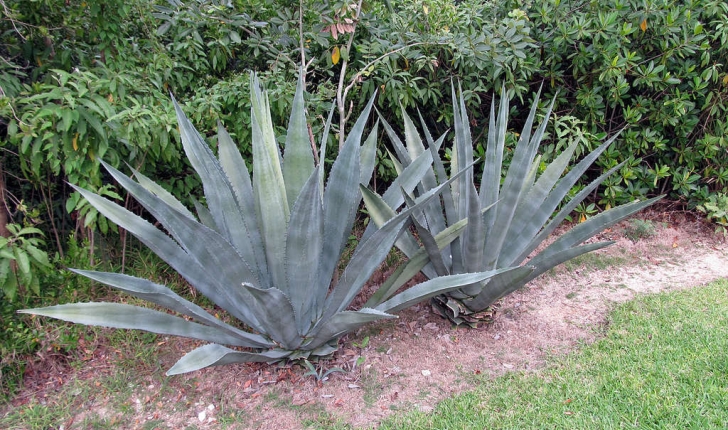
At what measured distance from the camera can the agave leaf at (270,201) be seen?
2094mm

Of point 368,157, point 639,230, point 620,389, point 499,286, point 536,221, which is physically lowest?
point 639,230

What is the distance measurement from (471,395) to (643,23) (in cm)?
320

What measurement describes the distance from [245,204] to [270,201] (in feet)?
0.84

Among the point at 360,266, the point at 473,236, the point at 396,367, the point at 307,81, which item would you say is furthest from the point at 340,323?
the point at 307,81

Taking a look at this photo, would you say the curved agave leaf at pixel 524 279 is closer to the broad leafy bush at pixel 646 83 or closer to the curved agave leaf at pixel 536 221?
the curved agave leaf at pixel 536 221

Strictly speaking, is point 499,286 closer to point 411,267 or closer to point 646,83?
point 411,267

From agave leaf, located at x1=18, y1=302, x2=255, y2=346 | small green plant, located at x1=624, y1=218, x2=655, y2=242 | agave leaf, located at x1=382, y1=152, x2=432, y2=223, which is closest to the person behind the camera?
agave leaf, located at x1=18, y1=302, x2=255, y2=346

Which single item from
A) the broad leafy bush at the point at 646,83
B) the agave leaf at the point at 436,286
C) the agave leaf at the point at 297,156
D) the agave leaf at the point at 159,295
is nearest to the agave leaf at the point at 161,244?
the agave leaf at the point at 159,295

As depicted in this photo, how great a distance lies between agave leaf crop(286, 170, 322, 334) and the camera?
192 cm

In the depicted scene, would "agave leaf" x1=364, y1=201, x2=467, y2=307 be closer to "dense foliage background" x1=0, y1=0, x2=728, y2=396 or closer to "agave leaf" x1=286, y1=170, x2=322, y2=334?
"agave leaf" x1=286, y1=170, x2=322, y2=334

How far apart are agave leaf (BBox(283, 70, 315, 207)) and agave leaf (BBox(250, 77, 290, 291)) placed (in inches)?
3.9

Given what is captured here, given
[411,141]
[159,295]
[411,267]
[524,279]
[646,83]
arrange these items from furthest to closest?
[646,83] < [411,141] < [411,267] < [524,279] < [159,295]

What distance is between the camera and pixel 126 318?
6.68ft

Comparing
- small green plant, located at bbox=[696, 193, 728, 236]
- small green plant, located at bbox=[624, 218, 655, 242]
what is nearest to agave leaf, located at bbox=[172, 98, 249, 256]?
small green plant, located at bbox=[624, 218, 655, 242]
